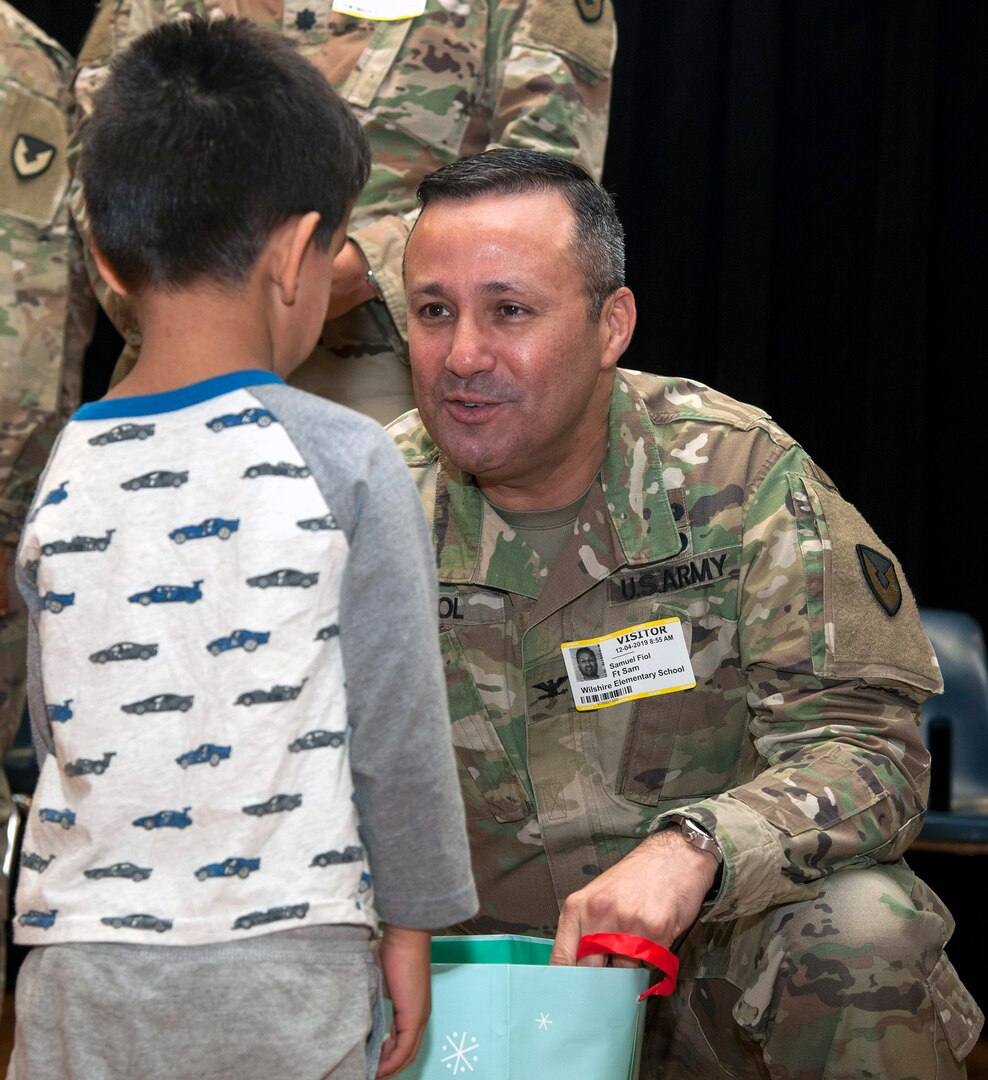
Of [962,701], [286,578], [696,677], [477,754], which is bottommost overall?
[962,701]

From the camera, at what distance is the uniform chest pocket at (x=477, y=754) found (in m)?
1.69

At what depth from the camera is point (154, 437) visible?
0.95 meters

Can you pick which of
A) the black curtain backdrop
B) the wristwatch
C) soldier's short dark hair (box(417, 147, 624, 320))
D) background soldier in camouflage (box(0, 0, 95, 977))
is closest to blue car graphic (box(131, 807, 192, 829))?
the wristwatch

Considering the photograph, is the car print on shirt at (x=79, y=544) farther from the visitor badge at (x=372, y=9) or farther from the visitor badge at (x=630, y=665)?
the visitor badge at (x=372, y=9)

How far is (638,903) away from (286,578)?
0.56 m

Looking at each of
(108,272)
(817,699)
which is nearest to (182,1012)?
(108,272)

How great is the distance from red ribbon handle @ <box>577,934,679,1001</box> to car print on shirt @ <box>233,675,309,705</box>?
479 millimetres

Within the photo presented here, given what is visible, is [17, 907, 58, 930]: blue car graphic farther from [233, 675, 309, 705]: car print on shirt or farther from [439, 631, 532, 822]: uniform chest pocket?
[439, 631, 532, 822]: uniform chest pocket

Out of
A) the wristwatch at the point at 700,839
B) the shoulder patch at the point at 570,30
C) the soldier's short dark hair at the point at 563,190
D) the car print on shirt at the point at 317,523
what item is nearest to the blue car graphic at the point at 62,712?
the car print on shirt at the point at 317,523

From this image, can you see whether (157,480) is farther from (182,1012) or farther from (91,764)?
(182,1012)

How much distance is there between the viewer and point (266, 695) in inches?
36.0

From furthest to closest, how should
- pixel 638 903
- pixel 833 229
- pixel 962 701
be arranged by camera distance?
pixel 833 229 → pixel 962 701 → pixel 638 903

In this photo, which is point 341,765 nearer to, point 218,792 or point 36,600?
point 218,792

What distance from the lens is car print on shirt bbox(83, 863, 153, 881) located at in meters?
0.92
